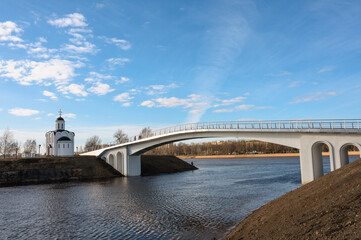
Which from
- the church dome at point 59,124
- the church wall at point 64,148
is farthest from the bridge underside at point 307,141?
the church dome at point 59,124

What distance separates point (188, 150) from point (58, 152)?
115 m

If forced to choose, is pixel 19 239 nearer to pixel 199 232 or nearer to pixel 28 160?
pixel 199 232

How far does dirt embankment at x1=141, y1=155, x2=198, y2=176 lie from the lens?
205 feet

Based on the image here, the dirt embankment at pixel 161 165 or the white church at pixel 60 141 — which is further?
the white church at pixel 60 141

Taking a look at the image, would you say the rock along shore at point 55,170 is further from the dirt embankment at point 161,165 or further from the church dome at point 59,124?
the church dome at point 59,124

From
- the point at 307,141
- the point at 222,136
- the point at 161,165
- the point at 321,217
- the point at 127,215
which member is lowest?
the point at 127,215

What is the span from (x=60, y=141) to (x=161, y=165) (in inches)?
1204

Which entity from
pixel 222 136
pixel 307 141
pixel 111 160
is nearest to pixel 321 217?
pixel 307 141

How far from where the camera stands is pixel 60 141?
7438 cm

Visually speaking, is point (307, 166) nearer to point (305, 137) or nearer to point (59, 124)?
point (305, 137)

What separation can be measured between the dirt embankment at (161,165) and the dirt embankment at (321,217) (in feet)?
163

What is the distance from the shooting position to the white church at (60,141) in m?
74.3

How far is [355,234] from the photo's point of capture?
7.58 m

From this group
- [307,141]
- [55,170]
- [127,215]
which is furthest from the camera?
[55,170]
